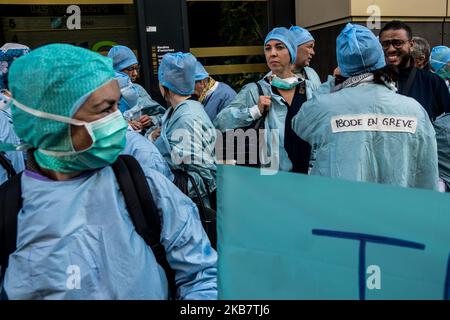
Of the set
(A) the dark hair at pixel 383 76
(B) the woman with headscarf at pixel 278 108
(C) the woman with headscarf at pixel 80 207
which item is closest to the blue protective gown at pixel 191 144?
(B) the woman with headscarf at pixel 278 108

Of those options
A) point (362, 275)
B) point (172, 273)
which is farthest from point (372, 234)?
point (172, 273)

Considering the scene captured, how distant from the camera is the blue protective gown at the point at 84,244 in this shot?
1.29m

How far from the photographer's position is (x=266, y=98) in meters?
3.14

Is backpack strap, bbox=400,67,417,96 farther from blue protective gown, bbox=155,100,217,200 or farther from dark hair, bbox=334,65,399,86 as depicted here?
blue protective gown, bbox=155,100,217,200

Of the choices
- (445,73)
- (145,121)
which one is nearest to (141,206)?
(145,121)

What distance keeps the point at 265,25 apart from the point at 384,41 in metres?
4.21

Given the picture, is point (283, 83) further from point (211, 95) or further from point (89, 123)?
point (89, 123)

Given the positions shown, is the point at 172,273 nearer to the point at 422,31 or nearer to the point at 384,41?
the point at 384,41

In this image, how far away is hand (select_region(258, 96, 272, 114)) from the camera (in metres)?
3.13

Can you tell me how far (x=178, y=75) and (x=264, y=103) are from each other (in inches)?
26.6

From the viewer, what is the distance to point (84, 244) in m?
1.30

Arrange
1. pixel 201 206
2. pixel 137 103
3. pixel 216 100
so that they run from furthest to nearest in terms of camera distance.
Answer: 1. pixel 216 100
2. pixel 137 103
3. pixel 201 206

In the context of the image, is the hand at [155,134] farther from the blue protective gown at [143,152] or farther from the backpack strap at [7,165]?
the blue protective gown at [143,152]

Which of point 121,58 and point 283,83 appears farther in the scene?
point 121,58
